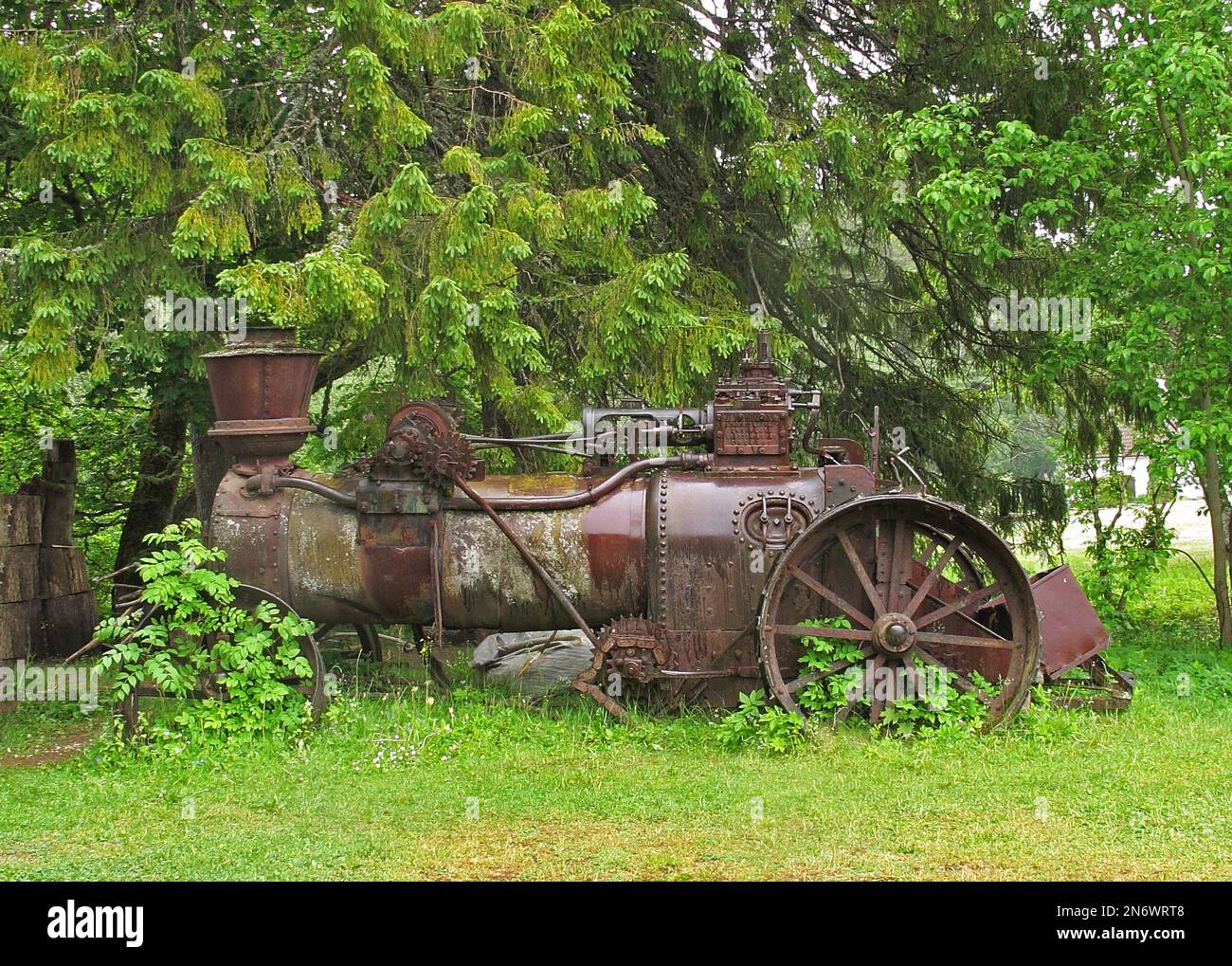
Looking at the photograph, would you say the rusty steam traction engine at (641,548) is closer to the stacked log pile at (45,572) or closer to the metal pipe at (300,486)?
the metal pipe at (300,486)

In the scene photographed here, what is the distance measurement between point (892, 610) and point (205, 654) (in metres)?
4.29

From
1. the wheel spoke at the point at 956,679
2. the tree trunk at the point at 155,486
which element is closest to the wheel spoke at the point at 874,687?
the wheel spoke at the point at 956,679

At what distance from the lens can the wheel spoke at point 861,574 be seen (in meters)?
7.47

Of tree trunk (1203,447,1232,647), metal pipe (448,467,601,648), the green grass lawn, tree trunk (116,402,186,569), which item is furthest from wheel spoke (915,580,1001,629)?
tree trunk (116,402,186,569)

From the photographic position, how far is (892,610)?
7570 mm

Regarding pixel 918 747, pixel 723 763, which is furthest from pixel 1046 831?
pixel 723 763

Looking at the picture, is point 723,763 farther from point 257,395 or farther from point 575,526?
point 257,395

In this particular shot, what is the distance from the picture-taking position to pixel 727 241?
1072cm

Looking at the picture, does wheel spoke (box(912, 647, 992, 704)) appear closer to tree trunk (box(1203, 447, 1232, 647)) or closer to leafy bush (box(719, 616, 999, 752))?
leafy bush (box(719, 616, 999, 752))

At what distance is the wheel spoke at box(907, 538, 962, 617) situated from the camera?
24.3 ft

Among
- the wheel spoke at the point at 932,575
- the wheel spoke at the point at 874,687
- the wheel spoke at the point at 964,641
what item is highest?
the wheel spoke at the point at 932,575

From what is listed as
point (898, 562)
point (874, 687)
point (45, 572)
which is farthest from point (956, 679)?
point (45, 572)

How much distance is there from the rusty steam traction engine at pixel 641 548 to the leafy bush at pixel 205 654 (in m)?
0.24

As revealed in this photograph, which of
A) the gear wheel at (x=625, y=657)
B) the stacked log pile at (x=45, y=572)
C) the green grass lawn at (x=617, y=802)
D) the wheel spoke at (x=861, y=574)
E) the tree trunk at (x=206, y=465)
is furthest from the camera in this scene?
the tree trunk at (x=206, y=465)
